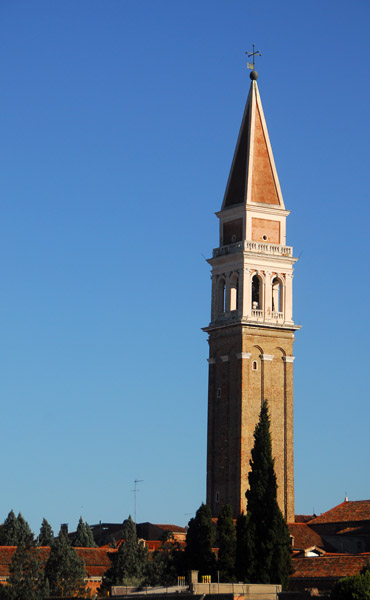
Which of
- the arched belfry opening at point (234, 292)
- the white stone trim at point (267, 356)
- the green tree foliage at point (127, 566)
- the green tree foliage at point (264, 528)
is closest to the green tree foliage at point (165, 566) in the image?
the green tree foliage at point (127, 566)

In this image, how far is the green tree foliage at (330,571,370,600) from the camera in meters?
51.7

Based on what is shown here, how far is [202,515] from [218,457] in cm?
1297

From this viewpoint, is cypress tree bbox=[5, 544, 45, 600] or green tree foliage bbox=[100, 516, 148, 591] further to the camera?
green tree foliage bbox=[100, 516, 148, 591]

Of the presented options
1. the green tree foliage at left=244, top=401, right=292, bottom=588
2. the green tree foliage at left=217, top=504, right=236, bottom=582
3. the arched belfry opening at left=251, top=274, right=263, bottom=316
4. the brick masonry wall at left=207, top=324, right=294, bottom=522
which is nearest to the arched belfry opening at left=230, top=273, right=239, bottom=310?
the arched belfry opening at left=251, top=274, right=263, bottom=316

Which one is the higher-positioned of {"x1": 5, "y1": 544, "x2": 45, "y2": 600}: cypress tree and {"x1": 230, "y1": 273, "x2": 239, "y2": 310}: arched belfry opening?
{"x1": 230, "y1": 273, "x2": 239, "y2": 310}: arched belfry opening

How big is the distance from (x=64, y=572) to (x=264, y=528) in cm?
986

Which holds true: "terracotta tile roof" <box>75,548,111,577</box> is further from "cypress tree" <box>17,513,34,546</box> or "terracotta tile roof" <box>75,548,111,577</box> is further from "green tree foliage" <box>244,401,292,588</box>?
"green tree foliage" <box>244,401,292,588</box>

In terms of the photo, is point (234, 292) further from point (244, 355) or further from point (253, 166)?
point (253, 166)

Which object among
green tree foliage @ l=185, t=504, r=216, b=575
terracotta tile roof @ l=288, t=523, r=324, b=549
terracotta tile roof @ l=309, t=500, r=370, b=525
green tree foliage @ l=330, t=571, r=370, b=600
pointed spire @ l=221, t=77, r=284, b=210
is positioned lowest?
green tree foliage @ l=330, t=571, r=370, b=600

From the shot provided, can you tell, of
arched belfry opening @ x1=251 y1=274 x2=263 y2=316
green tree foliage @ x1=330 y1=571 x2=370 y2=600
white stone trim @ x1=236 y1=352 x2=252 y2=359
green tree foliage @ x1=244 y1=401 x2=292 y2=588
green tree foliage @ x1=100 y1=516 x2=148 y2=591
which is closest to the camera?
green tree foliage @ x1=330 y1=571 x2=370 y2=600

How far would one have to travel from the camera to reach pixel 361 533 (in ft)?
252

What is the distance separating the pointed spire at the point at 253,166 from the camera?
81.9 metres

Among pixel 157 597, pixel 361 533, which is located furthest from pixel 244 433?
pixel 157 597

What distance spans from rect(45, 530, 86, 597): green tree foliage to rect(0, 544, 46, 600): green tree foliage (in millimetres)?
1135
